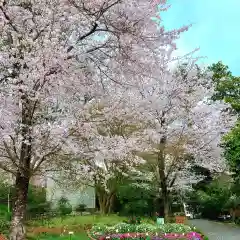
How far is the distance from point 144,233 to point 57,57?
6.67 meters

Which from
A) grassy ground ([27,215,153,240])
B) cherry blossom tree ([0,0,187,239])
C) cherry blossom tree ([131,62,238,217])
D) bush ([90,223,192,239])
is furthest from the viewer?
cherry blossom tree ([131,62,238,217])

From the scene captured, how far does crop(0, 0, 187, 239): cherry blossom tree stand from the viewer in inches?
316

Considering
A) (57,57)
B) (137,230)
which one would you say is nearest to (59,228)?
(137,230)

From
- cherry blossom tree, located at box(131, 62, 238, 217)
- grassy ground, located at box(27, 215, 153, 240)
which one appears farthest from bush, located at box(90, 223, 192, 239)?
cherry blossom tree, located at box(131, 62, 238, 217)

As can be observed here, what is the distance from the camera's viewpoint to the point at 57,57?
7891mm

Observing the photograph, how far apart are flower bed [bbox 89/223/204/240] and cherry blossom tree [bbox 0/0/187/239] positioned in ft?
12.1

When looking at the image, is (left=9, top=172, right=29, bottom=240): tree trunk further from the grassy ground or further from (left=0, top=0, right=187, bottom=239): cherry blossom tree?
the grassy ground

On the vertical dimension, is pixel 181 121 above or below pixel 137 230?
above

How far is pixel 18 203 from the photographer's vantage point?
8953 mm

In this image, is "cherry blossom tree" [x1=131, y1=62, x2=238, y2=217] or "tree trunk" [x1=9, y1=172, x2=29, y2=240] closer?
"tree trunk" [x1=9, y1=172, x2=29, y2=240]

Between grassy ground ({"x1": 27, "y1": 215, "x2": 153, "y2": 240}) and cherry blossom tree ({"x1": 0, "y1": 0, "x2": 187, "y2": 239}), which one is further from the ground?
cherry blossom tree ({"x1": 0, "y1": 0, "x2": 187, "y2": 239})

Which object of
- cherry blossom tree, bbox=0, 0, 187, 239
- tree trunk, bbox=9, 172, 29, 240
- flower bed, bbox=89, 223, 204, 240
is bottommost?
flower bed, bbox=89, 223, 204, 240

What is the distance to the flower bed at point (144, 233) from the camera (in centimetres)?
1163

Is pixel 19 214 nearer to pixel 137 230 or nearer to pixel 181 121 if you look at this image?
pixel 137 230
